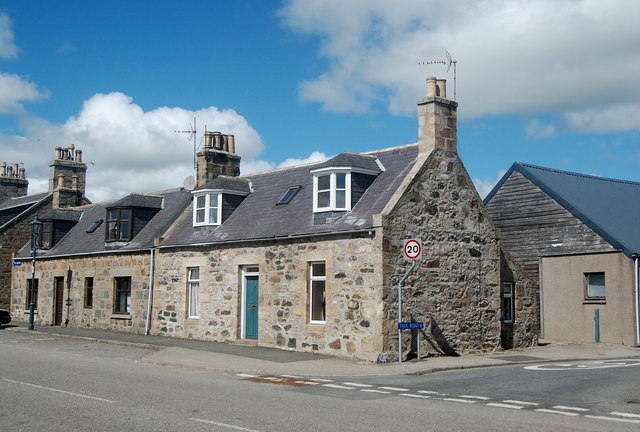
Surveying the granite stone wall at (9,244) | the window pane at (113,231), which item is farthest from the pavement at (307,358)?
the granite stone wall at (9,244)

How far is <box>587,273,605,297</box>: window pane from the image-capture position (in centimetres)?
2514

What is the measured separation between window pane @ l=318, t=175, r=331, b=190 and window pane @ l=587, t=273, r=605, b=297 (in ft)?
37.2

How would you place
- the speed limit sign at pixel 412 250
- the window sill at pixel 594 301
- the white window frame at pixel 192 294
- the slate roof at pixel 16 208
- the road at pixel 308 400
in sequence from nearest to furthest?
1. the road at pixel 308 400
2. the speed limit sign at pixel 412 250
3. the white window frame at pixel 192 294
4. the window sill at pixel 594 301
5. the slate roof at pixel 16 208

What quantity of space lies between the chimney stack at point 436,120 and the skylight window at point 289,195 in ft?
16.5

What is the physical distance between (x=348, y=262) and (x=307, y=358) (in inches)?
110

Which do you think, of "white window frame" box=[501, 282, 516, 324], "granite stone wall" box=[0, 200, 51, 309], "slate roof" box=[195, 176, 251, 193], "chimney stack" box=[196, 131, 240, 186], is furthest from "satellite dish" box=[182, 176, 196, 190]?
Result: "white window frame" box=[501, 282, 516, 324]

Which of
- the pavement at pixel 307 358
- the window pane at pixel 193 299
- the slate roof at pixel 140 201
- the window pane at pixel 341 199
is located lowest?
the pavement at pixel 307 358

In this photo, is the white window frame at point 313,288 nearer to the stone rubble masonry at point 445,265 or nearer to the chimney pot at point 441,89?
the stone rubble masonry at point 445,265

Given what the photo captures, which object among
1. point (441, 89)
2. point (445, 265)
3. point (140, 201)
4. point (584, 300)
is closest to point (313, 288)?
point (445, 265)

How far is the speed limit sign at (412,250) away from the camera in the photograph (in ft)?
58.5

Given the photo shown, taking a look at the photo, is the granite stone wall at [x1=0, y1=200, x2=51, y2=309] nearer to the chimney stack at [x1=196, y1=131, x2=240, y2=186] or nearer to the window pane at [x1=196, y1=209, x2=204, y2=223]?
the chimney stack at [x1=196, y1=131, x2=240, y2=186]

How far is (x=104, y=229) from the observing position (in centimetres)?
3188

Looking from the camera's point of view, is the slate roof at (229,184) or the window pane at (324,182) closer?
the window pane at (324,182)

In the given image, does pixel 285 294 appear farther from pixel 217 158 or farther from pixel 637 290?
pixel 637 290
